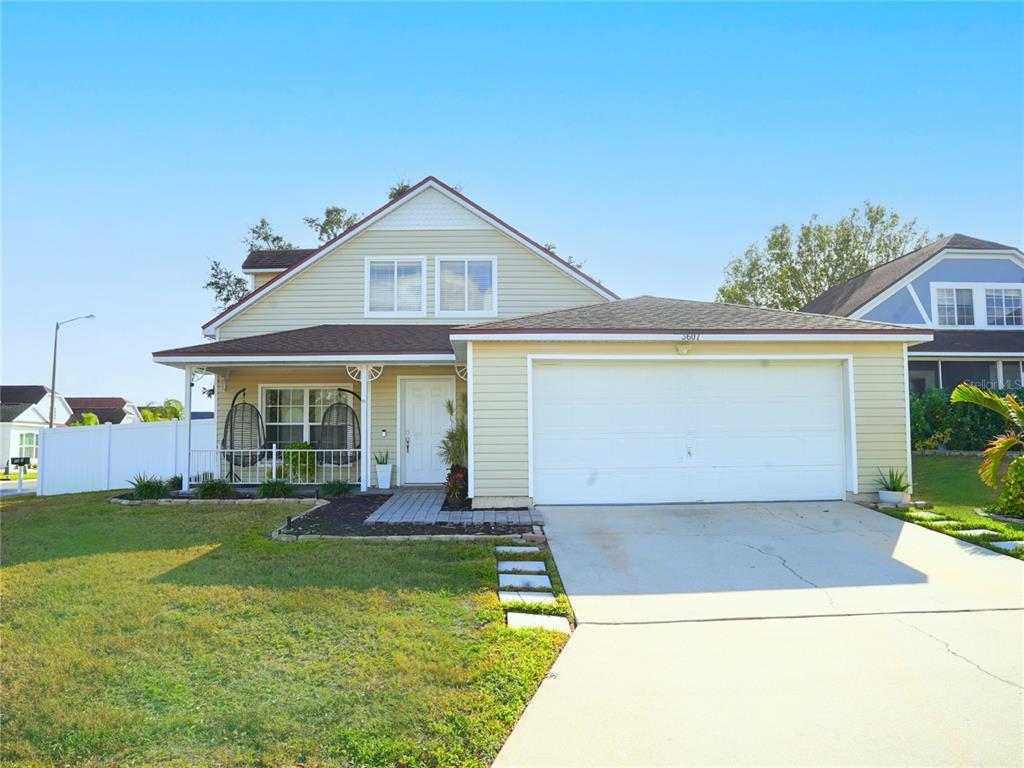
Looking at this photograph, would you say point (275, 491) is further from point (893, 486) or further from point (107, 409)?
point (107, 409)

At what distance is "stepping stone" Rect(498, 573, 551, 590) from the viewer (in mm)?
5887

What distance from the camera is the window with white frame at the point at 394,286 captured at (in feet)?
47.1

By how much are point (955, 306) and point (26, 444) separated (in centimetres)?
4536

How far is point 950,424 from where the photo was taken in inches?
619

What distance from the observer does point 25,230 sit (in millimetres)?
11516

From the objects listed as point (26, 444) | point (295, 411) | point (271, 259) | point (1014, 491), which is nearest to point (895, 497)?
point (1014, 491)

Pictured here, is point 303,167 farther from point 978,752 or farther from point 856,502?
point 978,752

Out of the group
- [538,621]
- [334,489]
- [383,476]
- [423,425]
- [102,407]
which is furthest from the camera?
[102,407]

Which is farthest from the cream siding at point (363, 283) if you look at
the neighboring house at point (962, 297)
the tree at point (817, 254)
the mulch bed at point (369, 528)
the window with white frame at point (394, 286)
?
the tree at point (817, 254)

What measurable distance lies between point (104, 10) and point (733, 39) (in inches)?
409

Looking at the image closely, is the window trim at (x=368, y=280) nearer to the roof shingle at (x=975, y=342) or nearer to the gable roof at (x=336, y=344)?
the gable roof at (x=336, y=344)

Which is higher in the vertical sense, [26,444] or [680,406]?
[680,406]

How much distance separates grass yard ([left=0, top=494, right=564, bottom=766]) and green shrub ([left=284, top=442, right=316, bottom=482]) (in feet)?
18.3

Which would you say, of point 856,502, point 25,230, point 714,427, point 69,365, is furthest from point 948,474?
point 69,365
